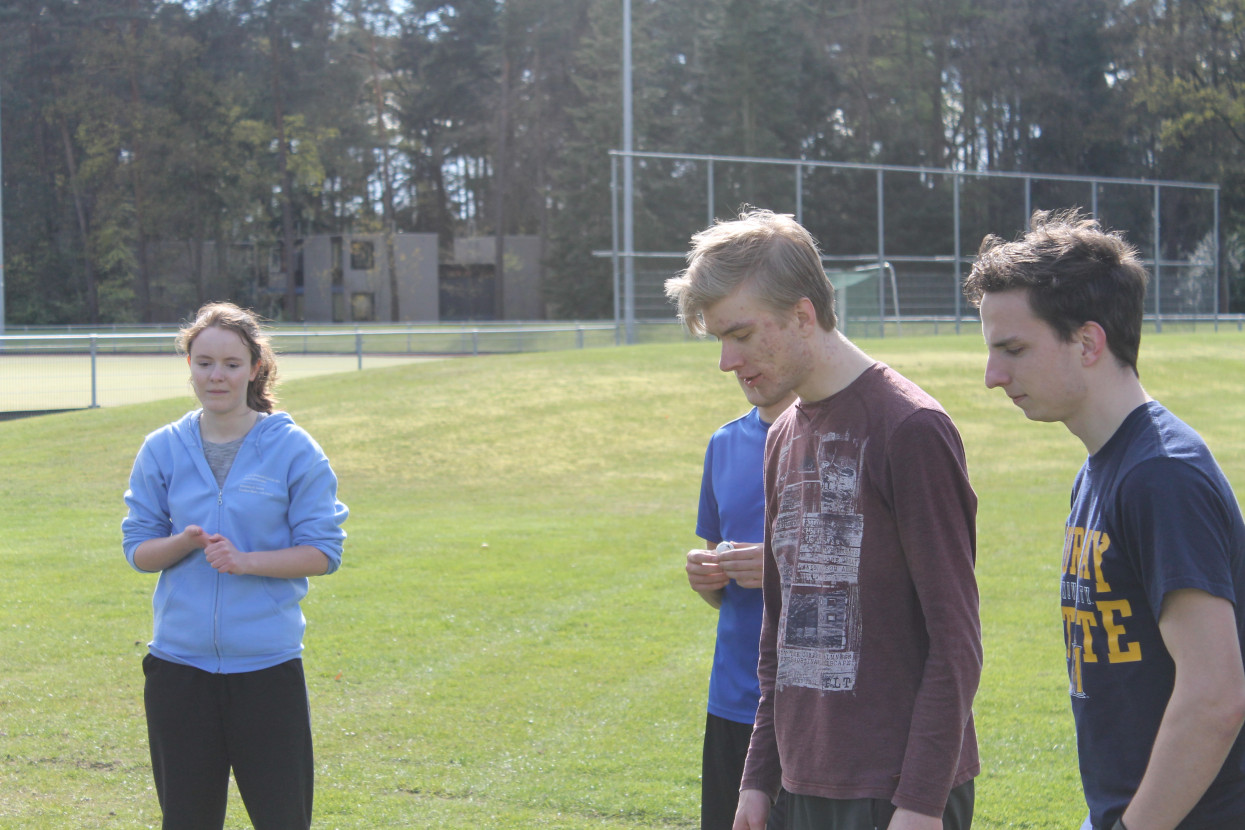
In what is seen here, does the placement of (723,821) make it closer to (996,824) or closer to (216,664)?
(216,664)

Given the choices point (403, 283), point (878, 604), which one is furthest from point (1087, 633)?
point (403, 283)

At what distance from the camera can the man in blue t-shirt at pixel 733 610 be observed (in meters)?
3.03

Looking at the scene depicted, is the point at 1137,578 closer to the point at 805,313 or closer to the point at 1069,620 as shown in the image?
the point at 1069,620

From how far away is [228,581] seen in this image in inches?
132

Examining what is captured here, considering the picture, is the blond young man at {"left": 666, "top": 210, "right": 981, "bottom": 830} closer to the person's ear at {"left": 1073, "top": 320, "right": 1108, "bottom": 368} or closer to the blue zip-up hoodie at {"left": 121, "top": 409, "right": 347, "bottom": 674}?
the person's ear at {"left": 1073, "top": 320, "right": 1108, "bottom": 368}

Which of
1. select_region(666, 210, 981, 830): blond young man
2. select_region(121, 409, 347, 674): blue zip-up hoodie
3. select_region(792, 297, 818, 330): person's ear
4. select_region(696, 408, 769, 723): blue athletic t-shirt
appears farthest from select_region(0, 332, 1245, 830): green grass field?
select_region(792, 297, 818, 330): person's ear

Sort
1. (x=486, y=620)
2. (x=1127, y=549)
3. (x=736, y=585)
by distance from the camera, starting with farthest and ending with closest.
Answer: (x=486, y=620) → (x=736, y=585) → (x=1127, y=549)

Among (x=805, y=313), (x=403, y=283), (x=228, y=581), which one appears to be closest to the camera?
(x=805, y=313)

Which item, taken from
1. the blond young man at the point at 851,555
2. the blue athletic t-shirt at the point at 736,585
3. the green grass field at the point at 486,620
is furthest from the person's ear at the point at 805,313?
the green grass field at the point at 486,620

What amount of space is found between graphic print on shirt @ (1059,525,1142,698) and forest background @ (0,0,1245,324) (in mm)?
49900

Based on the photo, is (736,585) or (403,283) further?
(403,283)

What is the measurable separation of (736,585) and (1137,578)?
4.20 ft

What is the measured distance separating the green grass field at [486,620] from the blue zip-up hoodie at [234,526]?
1.50m

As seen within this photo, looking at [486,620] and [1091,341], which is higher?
[1091,341]
